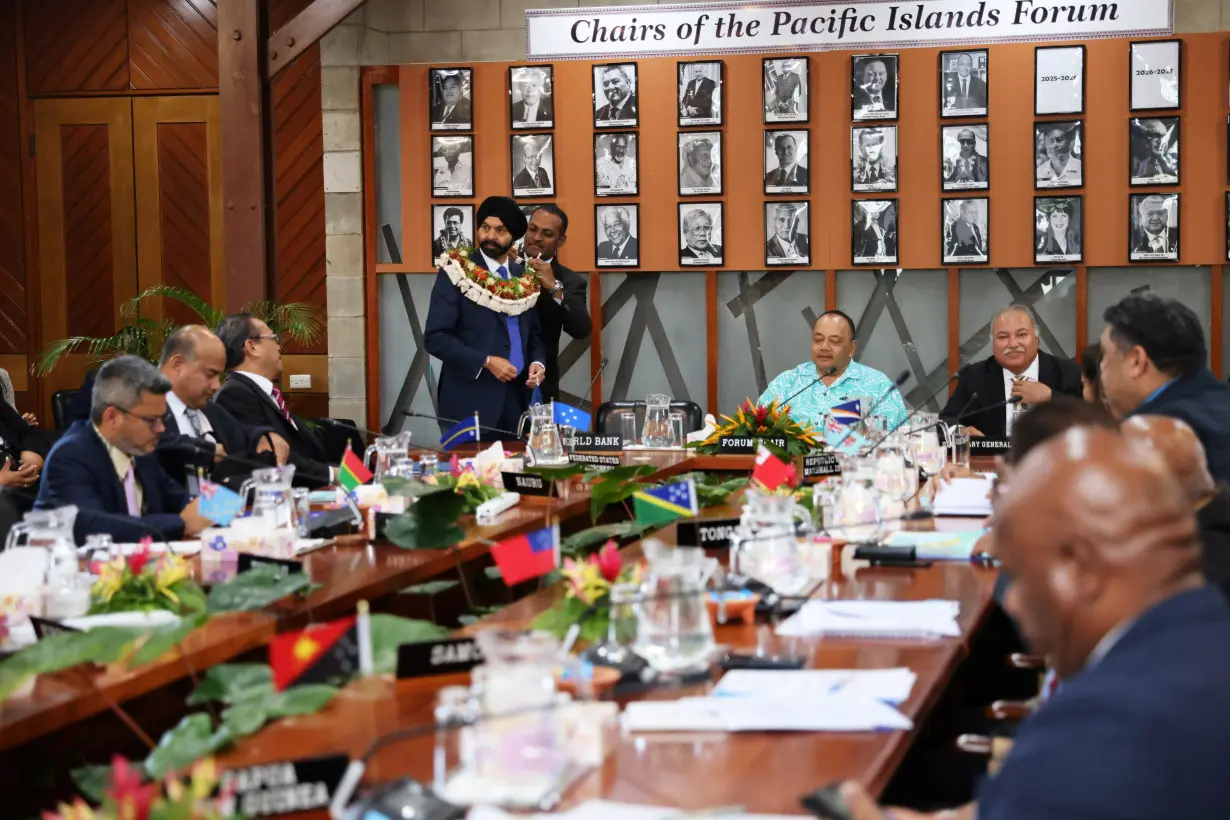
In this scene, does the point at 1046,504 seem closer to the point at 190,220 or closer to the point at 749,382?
the point at 749,382

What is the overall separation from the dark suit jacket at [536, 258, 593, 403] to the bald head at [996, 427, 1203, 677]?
5.15 m

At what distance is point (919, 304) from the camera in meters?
7.07

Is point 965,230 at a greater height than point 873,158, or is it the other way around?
point 873,158

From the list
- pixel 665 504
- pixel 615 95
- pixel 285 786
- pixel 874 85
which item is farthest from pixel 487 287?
pixel 285 786

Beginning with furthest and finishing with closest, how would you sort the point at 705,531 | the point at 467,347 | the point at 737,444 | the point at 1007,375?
1. the point at 467,347
2. the point at 1007,375
3. the point at 737,444
4. the point at 705,531

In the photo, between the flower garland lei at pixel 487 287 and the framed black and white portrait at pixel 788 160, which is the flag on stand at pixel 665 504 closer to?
the flower garland lei at pixel 487 287

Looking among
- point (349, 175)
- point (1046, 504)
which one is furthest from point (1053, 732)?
point (349, 175)

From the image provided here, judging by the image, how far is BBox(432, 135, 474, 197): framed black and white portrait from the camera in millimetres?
7301

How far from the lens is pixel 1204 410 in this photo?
3.10m

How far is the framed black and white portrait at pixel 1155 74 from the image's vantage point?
666 centimetres

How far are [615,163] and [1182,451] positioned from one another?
197 inches

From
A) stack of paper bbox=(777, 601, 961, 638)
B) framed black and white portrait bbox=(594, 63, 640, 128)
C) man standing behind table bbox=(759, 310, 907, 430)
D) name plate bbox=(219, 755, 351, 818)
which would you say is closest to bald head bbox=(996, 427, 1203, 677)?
name plate bbox=(219, 755, 351, 818)

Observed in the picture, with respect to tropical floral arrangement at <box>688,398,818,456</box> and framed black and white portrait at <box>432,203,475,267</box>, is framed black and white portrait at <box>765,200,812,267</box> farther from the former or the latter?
tropical floral arrangement at <box>688,398,818,456</box>

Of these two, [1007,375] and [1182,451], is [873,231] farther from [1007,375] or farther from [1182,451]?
[1182,451]
